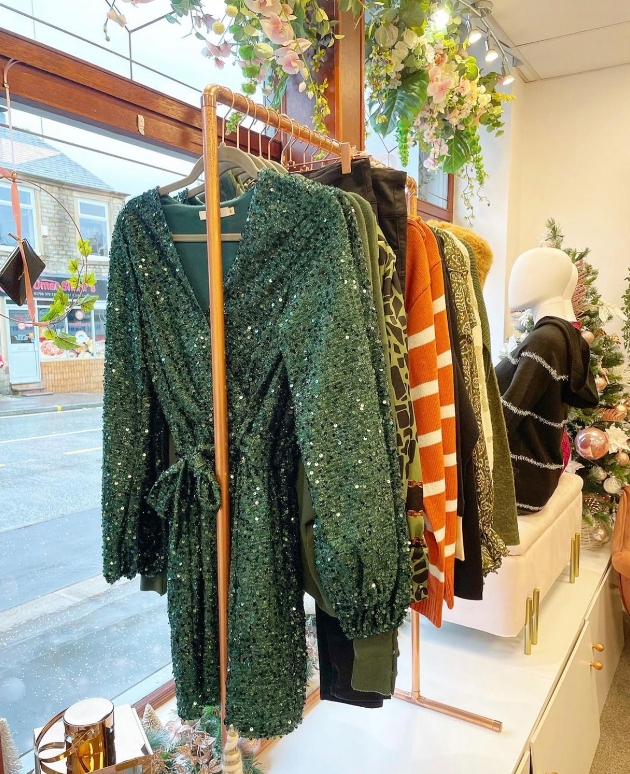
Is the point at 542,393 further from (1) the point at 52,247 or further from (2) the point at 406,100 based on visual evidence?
(1) the point at 52,247

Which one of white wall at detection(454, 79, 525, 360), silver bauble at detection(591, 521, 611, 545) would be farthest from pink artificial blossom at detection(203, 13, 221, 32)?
silver bauble at detection(591, 521, 611, 545)

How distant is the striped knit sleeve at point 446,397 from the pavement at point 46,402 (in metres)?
0.82

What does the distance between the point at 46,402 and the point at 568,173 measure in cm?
327

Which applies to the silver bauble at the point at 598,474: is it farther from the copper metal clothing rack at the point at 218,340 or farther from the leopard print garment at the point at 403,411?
the copper metal clothing rack at the point at 218,340

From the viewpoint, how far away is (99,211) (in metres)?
1.32

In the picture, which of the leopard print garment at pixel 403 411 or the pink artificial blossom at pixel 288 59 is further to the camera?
the pink artificial blossom at pixel 288 59

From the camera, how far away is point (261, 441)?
885 mm

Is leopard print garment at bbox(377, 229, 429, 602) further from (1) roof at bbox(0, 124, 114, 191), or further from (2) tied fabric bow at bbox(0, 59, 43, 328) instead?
(1) roof at bbox(0, 124, 114, 191)

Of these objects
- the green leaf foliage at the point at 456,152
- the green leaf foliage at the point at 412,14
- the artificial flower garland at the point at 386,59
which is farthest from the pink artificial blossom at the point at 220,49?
the green leaf foliage at the point at 456,152

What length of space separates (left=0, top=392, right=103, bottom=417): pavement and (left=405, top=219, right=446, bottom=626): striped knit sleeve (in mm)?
786

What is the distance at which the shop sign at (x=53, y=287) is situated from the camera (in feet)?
3.82

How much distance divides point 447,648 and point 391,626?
4.00 ft

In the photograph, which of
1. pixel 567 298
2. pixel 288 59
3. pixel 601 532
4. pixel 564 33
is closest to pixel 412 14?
pixel 288 59

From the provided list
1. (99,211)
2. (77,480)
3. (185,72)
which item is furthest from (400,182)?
(77,480)
